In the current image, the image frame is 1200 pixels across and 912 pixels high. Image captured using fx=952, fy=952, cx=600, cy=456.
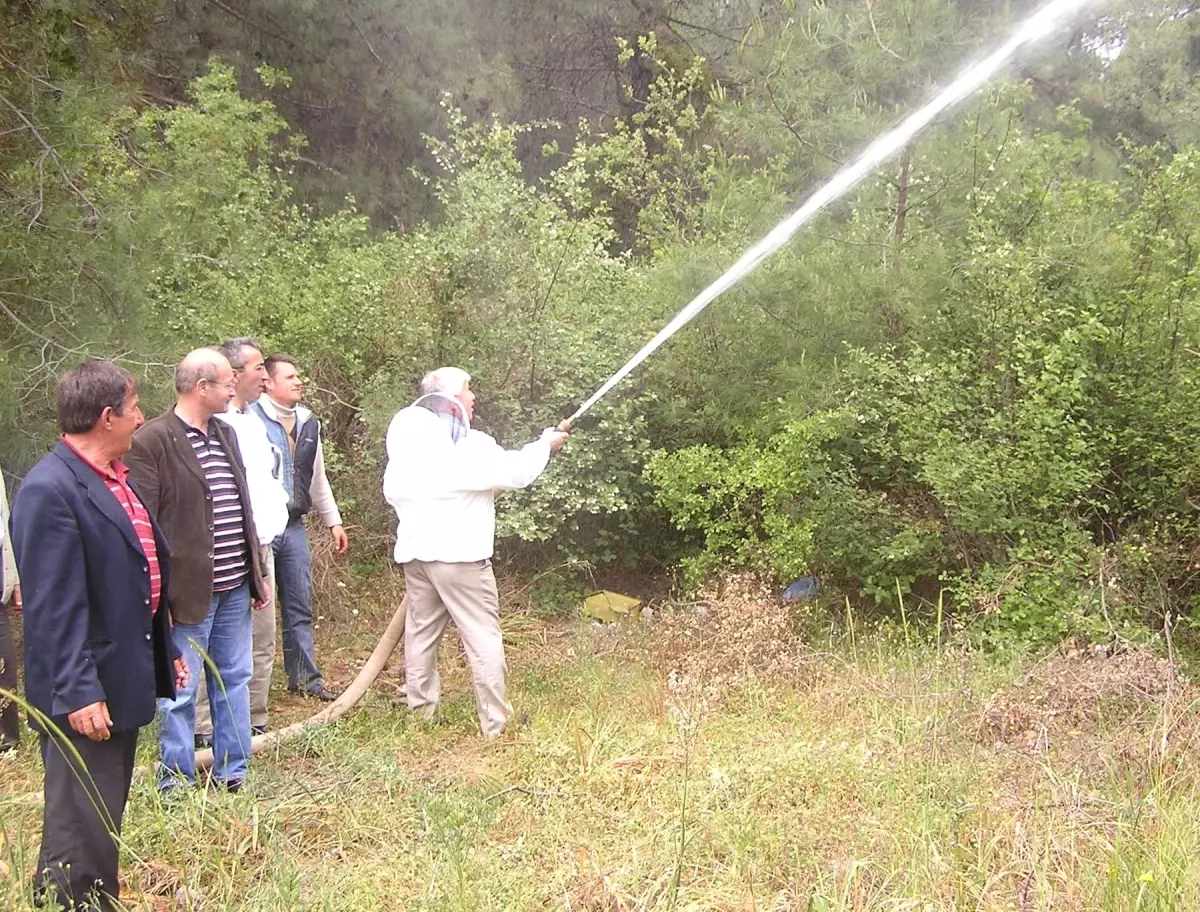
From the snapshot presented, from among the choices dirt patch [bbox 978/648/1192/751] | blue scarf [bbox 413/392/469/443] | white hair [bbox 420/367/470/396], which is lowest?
dirt patch [bbox 978/648/1192/751]

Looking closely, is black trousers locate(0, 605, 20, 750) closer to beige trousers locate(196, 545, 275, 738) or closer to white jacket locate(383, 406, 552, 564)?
beige trousers locate(196, 545, 275, 738)

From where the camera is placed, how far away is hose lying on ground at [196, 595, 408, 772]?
4.57m

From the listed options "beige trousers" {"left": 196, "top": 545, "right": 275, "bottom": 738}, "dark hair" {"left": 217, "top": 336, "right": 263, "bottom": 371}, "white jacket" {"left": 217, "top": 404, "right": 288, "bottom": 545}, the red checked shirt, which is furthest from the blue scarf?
the red checked shirt

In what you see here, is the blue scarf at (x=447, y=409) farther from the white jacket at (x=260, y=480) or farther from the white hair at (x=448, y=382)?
the white jacket at (x=260, y=480)

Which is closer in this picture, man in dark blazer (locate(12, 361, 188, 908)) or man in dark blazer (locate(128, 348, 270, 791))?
man in dark blazer (locate(12, 361, 188, 908))

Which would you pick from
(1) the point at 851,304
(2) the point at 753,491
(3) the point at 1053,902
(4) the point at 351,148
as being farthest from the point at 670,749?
(4) the point at 351,148

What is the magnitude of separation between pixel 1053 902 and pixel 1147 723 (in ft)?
5.50

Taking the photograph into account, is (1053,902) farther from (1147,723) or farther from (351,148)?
(351,148)

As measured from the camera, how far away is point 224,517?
412 centimetres

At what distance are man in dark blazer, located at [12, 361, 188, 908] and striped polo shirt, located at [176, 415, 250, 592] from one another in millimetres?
1055

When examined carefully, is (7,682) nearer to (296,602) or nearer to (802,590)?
(296,602)

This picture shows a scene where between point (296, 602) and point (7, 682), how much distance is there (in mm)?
1512

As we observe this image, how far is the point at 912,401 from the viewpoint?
668cm

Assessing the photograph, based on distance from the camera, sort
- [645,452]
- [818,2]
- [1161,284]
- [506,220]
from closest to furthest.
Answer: [1161,284]
[818,2]
[645,452]
[506,220]
